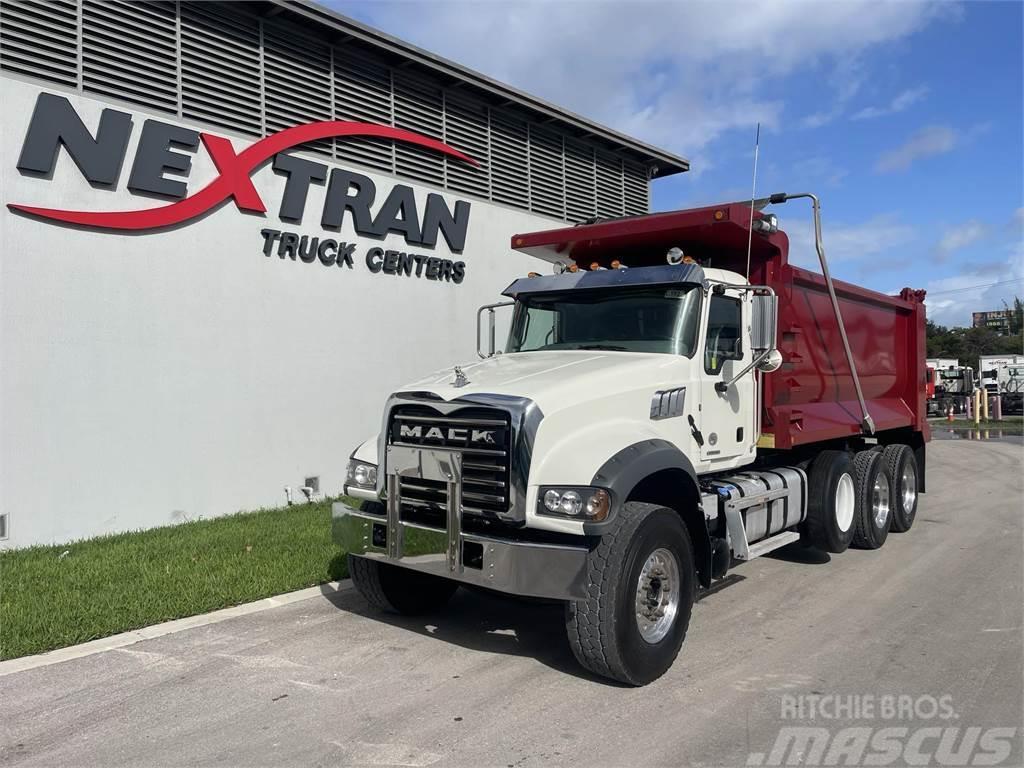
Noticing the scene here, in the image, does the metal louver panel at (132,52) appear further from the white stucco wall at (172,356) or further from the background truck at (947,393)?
the background truck at (947,393)

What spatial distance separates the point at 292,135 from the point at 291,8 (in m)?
1.58

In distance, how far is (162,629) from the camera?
18.7 ft

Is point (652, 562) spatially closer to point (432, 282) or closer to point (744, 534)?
point (744, 534)

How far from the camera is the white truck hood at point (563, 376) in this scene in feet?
16.1

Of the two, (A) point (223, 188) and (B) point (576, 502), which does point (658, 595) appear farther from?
(A) point (223, 188)

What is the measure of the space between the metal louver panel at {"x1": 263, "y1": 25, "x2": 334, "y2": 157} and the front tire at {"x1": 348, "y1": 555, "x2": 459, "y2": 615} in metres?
7.00

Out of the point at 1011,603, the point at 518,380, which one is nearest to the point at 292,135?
the point at 518,380

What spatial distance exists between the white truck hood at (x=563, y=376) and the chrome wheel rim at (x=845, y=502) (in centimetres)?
326

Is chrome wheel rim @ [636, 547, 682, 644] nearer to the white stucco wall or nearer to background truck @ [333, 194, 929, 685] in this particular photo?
background truck @ [333, 194, 929, 685]

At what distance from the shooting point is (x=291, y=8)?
10430 millimetres

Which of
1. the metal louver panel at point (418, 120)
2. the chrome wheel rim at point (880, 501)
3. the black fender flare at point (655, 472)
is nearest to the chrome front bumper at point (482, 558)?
the black fender flare at point (655, 472)

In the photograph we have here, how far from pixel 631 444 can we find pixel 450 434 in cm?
111

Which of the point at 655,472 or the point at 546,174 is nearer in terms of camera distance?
the point at 655,472

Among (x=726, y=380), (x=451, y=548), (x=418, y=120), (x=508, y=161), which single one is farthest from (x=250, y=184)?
(x=451, y=548)
